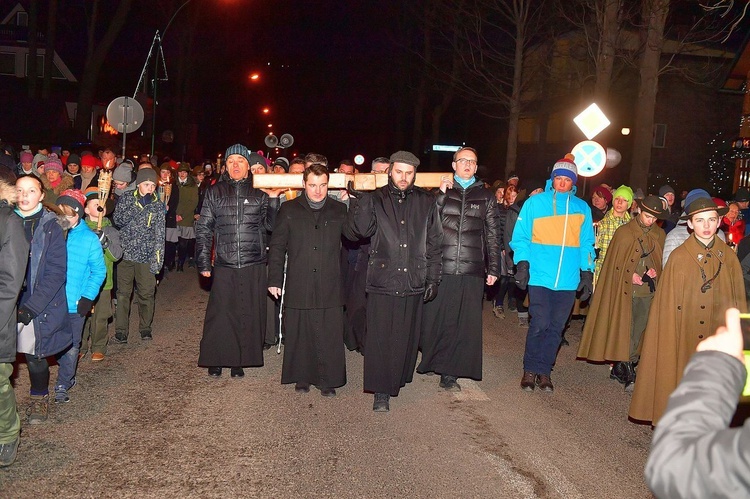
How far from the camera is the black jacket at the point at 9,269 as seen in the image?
5.14 metres

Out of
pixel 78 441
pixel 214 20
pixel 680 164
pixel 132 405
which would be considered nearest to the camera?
pixel 78 441

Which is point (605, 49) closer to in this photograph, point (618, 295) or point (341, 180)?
point (618, 295)

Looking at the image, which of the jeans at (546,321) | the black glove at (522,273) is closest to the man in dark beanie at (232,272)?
the black glove at (522,273)

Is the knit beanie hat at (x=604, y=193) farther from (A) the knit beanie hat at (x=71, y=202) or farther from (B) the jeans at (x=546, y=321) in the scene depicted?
(A) the knit beanie hat at (x=71, y=202)

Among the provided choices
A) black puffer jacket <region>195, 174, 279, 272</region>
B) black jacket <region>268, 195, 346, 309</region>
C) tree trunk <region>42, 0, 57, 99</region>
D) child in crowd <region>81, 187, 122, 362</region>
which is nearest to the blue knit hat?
black puffer jacket <region>195, 174, 279, 272</region>

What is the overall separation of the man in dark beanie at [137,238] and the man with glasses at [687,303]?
5719mm

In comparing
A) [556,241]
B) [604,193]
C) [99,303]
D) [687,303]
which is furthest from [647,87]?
[99,303]

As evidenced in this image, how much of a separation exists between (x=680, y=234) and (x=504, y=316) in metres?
5.04

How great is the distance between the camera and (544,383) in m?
8.11

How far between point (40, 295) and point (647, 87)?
16.6 m

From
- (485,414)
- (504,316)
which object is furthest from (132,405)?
(504,316)

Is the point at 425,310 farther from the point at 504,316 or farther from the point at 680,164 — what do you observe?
the point at 680,164

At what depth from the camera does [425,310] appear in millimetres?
8070

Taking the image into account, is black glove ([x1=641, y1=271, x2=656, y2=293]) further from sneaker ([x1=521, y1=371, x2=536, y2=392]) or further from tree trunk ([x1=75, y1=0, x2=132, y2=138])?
Answer: tree trunk ([x1=75, y1=0, x2=132, y2=138])
